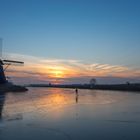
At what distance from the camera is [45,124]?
65.7ft

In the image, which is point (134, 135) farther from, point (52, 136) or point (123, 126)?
point (52, 136)

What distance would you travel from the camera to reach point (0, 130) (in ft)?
56.0

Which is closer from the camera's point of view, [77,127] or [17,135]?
[17,135]

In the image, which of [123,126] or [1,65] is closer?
[123,126]

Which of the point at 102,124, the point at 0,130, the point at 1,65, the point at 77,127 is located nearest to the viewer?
the point at 0,130

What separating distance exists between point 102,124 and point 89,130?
2.61 m

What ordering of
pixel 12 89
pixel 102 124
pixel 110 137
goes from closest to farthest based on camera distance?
1. pixel 110 137
2. pixel 102 124
3. pixel 12 89

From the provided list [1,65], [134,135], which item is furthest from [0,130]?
[1,65]

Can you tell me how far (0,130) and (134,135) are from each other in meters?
7.94

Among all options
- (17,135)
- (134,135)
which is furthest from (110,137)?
(17,135)

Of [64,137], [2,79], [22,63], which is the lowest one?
[64,137]

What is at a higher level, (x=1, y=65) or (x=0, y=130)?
(x=1, y=65)

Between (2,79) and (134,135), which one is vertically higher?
(2,79)

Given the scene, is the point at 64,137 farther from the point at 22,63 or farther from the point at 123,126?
the point at 22,63
